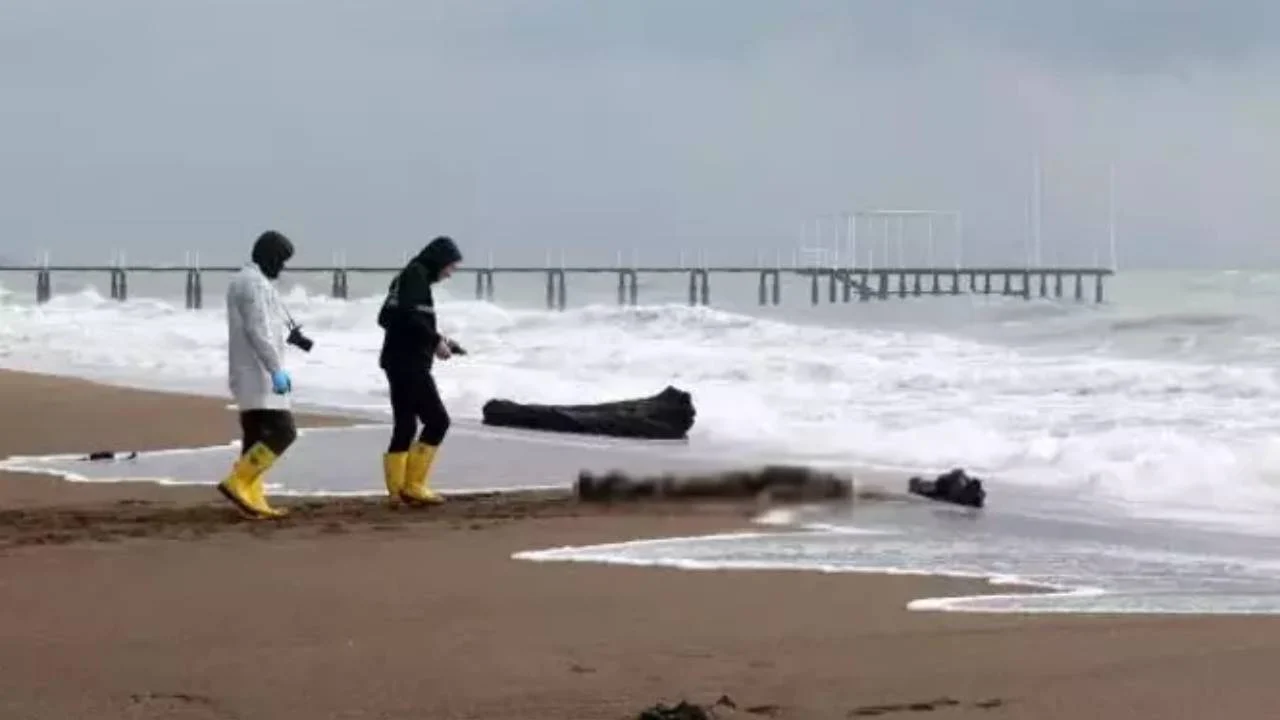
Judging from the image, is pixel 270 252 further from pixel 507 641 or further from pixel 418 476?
pixel 507 641

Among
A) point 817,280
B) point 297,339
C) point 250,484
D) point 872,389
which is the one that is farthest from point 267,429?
point 817,280

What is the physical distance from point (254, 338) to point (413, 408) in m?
1.09

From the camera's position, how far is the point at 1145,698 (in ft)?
13.7

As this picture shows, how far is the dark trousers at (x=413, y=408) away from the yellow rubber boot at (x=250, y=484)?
914 millimetres

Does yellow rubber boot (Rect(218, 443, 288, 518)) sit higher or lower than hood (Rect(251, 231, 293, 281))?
lower

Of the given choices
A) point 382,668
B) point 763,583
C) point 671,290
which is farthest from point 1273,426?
point 671,290

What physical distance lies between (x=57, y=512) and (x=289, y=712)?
176 inches

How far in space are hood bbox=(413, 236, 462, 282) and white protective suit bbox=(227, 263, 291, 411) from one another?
3.20 feet

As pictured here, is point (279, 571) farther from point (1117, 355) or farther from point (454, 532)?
point (1117, 355)

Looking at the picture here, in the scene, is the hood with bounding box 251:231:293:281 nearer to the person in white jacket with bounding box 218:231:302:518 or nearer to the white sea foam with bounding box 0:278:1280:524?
the person in white jacket with bounding box 218:231:302:518

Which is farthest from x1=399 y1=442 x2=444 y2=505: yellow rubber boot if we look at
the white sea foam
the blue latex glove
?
the white sea foam

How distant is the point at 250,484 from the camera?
7.95 m

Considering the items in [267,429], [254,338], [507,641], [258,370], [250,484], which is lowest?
[507,641]

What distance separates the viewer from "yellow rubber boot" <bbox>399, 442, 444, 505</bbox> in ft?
28.4
